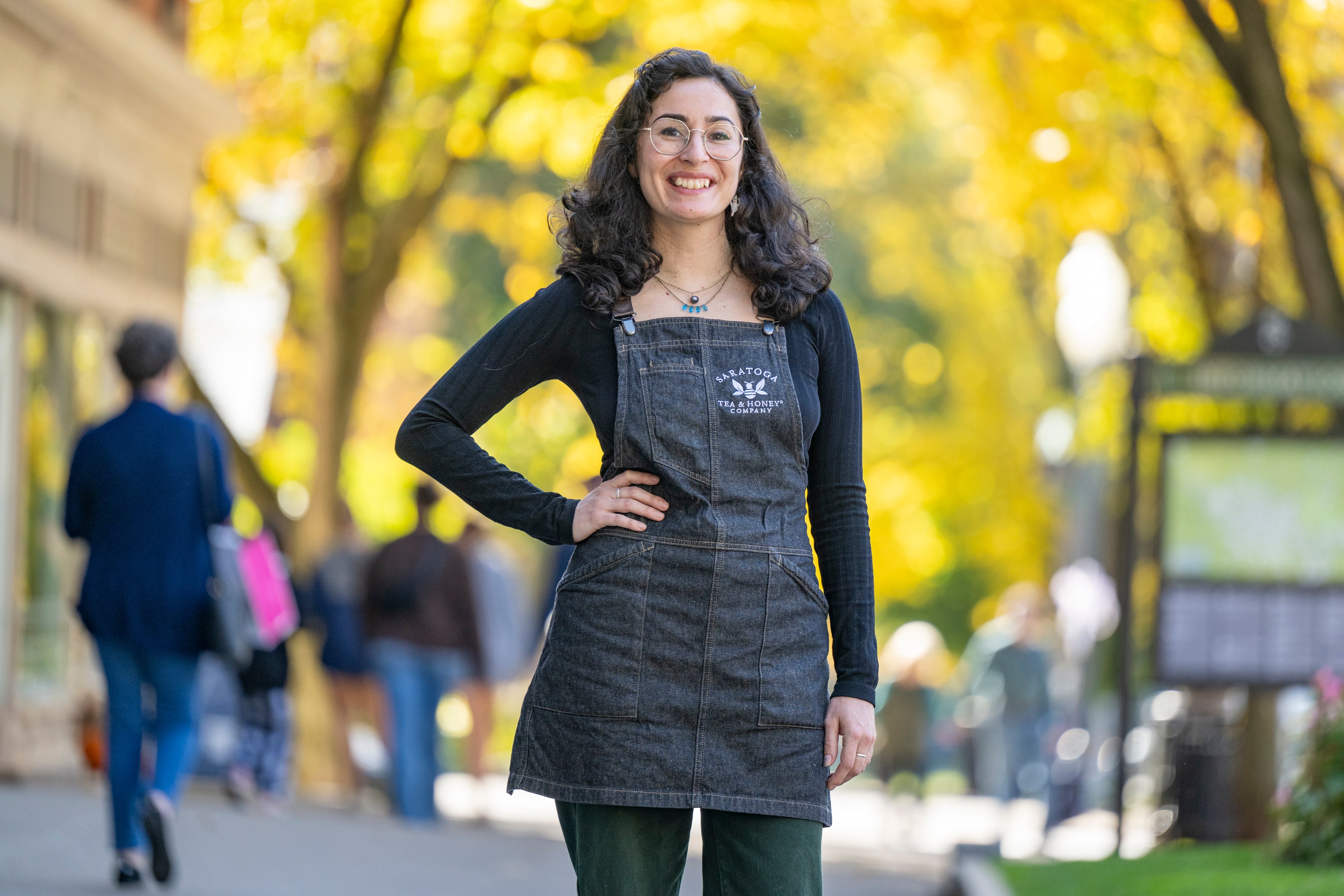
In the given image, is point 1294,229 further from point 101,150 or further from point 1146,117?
point 101,150

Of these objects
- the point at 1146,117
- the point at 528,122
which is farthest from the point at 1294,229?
the point at 528,122

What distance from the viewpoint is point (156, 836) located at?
6305mm

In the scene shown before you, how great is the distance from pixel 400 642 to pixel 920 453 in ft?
57.0

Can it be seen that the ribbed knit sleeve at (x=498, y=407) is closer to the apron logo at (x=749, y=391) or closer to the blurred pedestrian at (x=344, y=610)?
the apron logo at (x=749, y=391)

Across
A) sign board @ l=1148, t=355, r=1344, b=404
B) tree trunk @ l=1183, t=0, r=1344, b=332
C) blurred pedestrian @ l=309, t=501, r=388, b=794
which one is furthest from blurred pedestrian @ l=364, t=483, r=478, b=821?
tree trunk @ l=1183, t=0, r=1344, b=332

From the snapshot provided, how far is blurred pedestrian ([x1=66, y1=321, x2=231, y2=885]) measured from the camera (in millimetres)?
6375

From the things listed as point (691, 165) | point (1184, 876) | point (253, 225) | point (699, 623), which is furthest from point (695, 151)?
point (253, 225)

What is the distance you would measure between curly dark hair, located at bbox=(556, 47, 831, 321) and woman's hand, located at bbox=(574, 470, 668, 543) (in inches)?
11.8

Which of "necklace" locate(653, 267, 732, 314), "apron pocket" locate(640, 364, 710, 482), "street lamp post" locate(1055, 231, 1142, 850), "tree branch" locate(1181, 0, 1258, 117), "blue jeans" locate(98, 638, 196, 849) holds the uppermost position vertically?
"tree branch" locate(1181, 0, 1258, 117)

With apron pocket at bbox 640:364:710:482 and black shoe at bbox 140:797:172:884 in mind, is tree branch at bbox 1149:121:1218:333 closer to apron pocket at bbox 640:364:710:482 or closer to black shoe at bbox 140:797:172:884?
black shoe at bbox 140:797:172:884

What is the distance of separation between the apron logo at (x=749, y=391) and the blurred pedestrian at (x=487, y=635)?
8011mm

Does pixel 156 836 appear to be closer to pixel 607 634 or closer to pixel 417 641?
pixel 607 634

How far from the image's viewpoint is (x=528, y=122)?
1441 cm

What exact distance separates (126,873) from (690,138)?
4.12m
